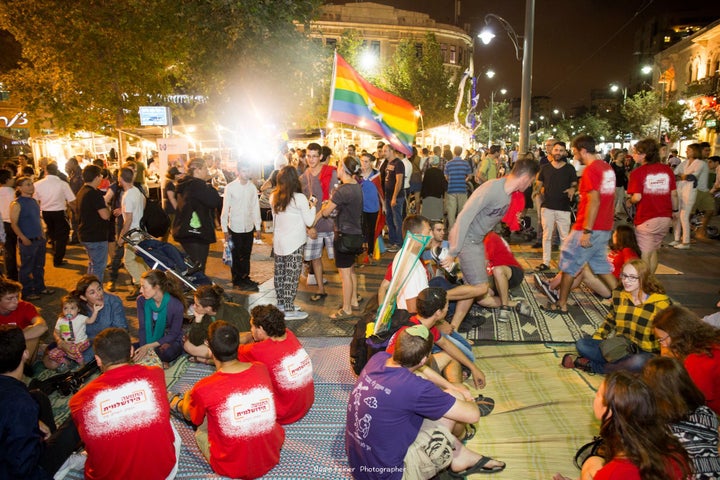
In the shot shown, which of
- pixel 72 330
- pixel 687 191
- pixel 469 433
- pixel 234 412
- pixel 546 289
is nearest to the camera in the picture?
pixel 234 412

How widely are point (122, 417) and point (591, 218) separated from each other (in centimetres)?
525

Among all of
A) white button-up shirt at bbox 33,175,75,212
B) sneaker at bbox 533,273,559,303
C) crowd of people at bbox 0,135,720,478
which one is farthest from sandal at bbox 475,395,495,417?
white button-up shirt at bbox 33,175,75,212

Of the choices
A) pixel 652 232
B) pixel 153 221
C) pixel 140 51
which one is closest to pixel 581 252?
pixel 652 232

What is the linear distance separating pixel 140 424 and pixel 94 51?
60.0 ft

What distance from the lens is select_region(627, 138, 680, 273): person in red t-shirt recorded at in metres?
6.69

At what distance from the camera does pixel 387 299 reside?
13.7 feet

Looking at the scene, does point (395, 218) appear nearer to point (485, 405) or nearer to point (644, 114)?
point (485, 405)

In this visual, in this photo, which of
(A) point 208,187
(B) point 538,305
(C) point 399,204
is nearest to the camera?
(B) point 538,305

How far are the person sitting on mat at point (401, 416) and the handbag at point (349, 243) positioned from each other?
333cm

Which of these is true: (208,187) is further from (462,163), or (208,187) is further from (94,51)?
(94,51)

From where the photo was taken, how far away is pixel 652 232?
6.74m

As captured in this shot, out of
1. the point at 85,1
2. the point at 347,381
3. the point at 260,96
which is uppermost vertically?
the point at 85,1

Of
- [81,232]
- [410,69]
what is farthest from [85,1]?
[410,69]

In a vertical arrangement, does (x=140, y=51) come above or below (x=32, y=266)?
above
